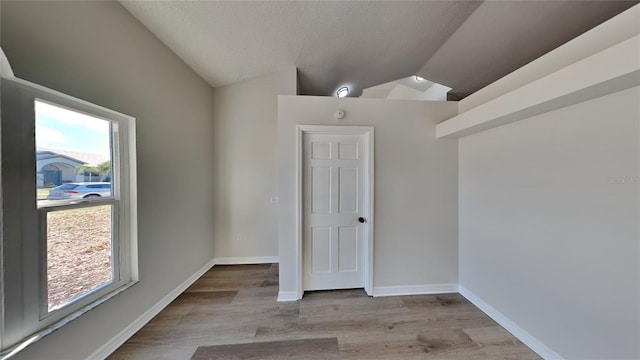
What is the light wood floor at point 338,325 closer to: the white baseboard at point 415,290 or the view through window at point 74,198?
the white baseboard at point 415,290

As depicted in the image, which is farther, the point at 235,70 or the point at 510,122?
the point at 235,70

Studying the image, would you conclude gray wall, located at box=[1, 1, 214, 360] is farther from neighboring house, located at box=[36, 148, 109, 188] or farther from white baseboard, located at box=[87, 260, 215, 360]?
neighboring house, located at box=[36, 148, 109, 188]


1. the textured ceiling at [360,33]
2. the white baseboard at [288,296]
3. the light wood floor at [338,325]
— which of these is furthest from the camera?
the white baseboard at [288,296]

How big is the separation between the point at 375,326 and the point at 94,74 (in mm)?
3213

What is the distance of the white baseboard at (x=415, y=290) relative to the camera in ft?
8.34

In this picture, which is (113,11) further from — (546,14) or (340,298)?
(546,14)

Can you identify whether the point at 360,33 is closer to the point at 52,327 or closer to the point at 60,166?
the point at 60,166

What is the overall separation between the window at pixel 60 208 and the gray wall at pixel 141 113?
93mm

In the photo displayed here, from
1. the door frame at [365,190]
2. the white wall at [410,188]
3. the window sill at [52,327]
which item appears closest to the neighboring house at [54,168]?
the window sill at [52,327]

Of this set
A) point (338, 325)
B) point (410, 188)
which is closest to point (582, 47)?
point (410, 188)

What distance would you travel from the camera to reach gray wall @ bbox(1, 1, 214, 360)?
4.24 ft

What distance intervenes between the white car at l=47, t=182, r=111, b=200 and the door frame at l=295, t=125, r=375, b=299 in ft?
5.61

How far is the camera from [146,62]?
210 centimetres

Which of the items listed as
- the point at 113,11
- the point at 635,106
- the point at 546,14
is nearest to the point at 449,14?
the point at 546,14
